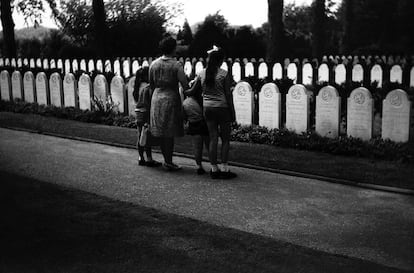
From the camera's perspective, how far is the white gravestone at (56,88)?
45.7 feet

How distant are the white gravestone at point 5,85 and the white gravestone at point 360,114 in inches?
386

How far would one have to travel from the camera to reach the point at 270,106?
10.4 meters

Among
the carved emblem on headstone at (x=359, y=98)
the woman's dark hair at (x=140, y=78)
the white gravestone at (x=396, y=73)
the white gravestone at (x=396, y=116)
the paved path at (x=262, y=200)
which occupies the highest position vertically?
the woman's dark hair at (x=140, y=78)

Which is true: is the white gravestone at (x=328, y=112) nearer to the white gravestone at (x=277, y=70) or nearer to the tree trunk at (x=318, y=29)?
the white gravestone at (x=277, y=70)

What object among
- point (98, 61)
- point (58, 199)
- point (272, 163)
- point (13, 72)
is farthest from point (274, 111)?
point (98, 61)

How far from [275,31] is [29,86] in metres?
7.51

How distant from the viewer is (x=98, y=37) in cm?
2011

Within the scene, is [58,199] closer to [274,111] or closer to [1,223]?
[1,223]

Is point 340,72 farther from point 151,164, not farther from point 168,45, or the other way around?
point 168,45

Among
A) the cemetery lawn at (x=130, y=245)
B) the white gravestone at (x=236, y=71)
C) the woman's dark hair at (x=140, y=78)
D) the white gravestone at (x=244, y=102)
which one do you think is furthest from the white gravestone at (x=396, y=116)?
the white gravestone at (x=236, y=71)

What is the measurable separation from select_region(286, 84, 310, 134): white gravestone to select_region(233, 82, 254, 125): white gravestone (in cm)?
79

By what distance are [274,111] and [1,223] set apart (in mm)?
5874

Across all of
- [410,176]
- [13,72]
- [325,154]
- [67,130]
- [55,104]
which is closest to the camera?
[410,176]

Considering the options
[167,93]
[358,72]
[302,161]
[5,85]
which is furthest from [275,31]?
[167,93]
